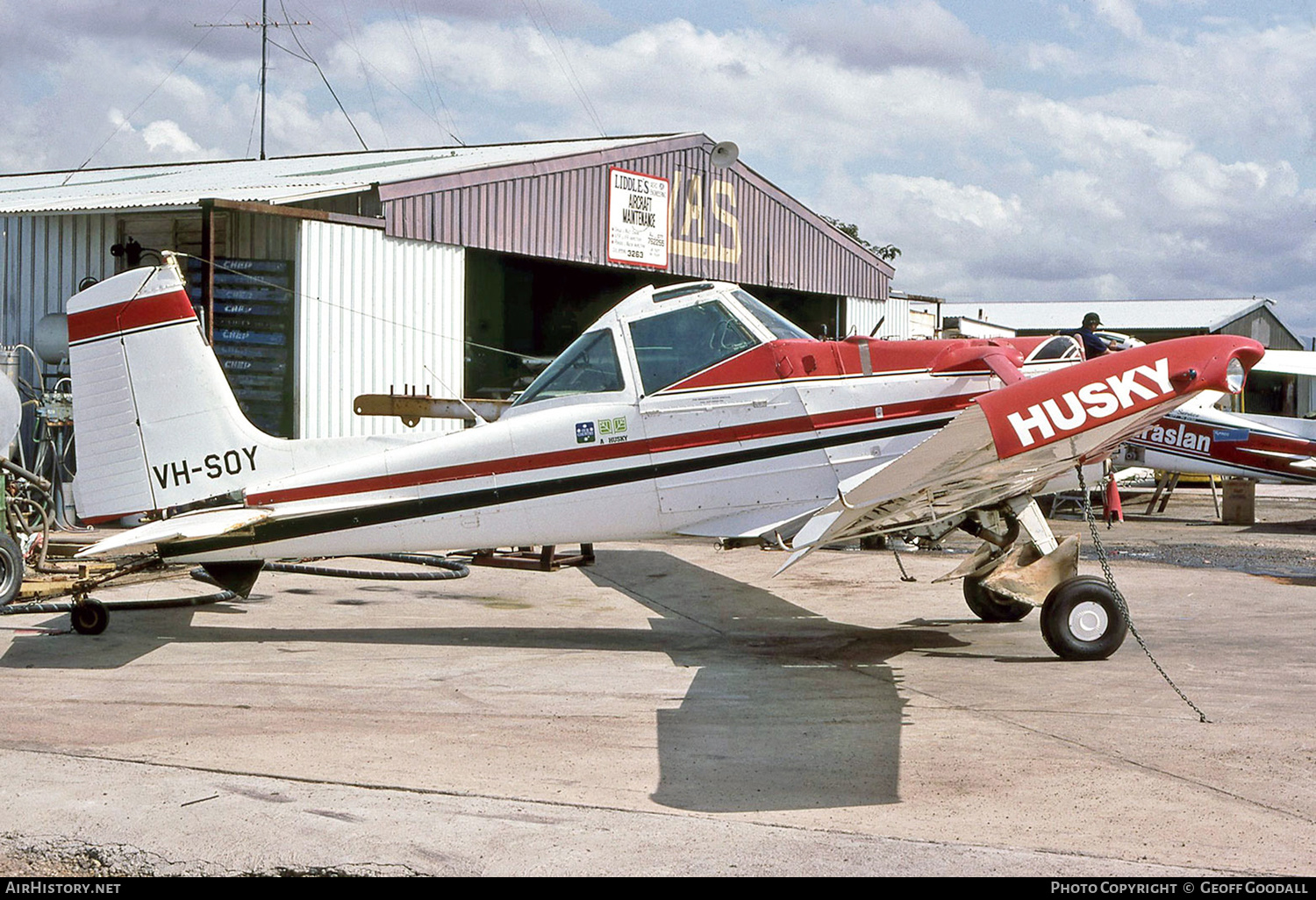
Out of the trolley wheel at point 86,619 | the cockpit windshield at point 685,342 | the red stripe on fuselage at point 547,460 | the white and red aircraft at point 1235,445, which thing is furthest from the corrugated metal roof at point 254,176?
the white and red aircraft at point 1235,445

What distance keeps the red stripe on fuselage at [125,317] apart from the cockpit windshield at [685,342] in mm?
3542

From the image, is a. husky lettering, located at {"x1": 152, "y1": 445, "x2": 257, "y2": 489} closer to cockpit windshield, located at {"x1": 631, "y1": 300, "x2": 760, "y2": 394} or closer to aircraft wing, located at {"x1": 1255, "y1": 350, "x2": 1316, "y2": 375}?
cockpit windshield, located at {"x1": 631, "y1": 300, "x2": 760, "y2": 394}

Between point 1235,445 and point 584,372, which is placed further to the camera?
point 1235,445

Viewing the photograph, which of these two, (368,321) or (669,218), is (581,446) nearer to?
(368,321)

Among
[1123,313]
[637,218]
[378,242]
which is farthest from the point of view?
[1123,313]

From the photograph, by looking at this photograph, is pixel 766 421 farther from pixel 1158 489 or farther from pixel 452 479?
pixel 1158 489

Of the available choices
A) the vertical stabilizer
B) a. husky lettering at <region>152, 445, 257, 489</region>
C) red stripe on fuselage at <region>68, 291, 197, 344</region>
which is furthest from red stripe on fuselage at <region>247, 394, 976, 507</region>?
red stripe on fuselage at <region>68, 291, 197, 344</region>

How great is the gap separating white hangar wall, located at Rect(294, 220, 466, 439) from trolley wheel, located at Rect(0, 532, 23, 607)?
618 centimetres

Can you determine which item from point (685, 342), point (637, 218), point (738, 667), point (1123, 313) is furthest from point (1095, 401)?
point (1123, 313)

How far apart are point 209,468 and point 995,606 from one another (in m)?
6.70

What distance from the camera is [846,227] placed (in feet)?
212

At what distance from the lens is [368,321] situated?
18.1 meters

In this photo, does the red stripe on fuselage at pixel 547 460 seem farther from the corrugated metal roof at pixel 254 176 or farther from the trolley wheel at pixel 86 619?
the corrugated metal roof at pixel 254 176

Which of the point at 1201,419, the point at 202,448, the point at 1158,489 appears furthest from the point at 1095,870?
the point at 1158,489
